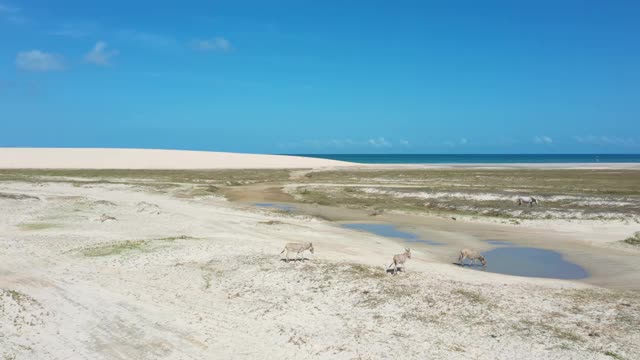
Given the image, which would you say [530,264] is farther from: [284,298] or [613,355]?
[284,298]

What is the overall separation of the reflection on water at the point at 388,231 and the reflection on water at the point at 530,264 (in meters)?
3.78

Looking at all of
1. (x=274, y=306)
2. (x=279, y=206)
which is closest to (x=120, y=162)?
(x=279, y=206)

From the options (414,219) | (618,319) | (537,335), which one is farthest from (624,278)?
(414,219)

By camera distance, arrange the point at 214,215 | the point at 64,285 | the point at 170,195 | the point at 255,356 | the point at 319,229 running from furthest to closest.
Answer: the point at 170,195, the point at 214,215, the point at 319,229, the point at 64,285, the point at 255,356

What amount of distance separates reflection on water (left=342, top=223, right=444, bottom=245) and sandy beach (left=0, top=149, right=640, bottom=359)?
135 cm

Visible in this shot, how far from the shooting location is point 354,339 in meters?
12.9

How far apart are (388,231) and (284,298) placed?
15.9m

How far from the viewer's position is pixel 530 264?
72.6 ft

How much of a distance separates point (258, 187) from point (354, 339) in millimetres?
50883

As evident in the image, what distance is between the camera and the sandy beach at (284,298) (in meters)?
12.4

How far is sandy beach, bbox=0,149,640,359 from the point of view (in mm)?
12367

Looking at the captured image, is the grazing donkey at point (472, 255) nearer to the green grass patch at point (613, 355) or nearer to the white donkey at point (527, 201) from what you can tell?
the green grass patch at point (613, 355)

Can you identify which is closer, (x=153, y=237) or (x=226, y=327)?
(x=226, y=327)

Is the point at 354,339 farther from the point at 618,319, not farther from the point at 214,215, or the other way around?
the point at 214,215
